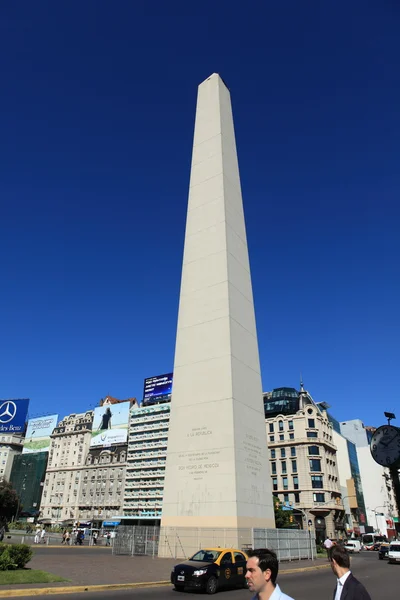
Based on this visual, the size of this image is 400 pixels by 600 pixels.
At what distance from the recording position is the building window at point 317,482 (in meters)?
69.8

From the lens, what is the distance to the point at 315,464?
2805 inches

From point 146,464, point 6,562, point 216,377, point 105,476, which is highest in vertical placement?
point 146,464

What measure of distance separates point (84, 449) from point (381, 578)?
98.9m

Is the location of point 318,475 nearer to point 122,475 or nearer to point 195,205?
point 122,475

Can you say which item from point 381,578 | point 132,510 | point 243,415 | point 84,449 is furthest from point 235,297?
point 84,449

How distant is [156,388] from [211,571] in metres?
88.9

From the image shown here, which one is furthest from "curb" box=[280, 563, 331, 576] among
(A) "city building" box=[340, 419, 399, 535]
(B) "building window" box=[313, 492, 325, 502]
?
(A) "city building" box=[340, 419, 399, 535]

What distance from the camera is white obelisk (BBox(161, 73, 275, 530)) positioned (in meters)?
22.9

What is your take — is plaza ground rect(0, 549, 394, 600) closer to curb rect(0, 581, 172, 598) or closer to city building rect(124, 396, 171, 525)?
curb rect(0, 581, 172, 598)

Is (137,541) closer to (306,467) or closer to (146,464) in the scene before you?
(306,467)

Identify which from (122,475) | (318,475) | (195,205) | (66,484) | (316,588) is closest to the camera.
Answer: (316,588)

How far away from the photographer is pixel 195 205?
108ft

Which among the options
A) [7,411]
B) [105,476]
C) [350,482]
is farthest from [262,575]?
[105,476]

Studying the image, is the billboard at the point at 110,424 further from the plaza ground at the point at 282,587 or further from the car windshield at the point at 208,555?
the car windshield at the point at 208,555
